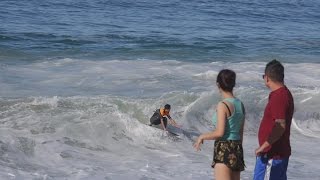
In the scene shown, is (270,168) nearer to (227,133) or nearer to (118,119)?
(227,133)

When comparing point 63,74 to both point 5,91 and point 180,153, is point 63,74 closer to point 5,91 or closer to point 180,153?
point 5,91

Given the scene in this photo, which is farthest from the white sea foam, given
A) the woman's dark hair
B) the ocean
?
the woman's dark hair

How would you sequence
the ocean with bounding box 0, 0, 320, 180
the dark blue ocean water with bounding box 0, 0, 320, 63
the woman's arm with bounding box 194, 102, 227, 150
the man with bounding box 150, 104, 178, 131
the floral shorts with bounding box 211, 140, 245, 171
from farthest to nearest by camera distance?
the dark blue ocean water with bounding box 0, 0, 320, 63 < the man with bounding box 150, 104, 178, 131 < the ocean with bounding box 0, 0, 320, 180 < the floral shorts with bounding box 211, 140, 245, 171 < the woman's arm with bounding box 194, 102, 227, 150

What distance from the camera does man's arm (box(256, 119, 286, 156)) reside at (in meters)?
5.01

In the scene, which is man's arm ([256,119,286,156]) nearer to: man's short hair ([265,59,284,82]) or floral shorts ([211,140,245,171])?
floral shorts ([211,140,245,171])

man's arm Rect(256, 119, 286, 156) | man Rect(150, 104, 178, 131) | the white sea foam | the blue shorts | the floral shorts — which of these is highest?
man's arm Rect(256, 119, 286, 156)

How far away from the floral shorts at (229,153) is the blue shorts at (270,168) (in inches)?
6.2

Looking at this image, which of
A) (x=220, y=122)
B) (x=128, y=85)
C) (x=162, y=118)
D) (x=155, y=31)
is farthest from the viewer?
(x=155, y=31)

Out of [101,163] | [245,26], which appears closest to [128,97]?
[101,163]

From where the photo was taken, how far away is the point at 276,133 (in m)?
5.04

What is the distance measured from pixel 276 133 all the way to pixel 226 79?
21.2 inches

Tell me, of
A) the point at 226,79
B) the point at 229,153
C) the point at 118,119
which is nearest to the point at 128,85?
the point at 118,119

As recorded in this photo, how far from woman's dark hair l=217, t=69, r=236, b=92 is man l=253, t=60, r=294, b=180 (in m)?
0.26

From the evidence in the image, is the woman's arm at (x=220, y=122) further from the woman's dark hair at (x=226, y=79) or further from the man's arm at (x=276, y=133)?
the man's arm at (x=276, y=133)
